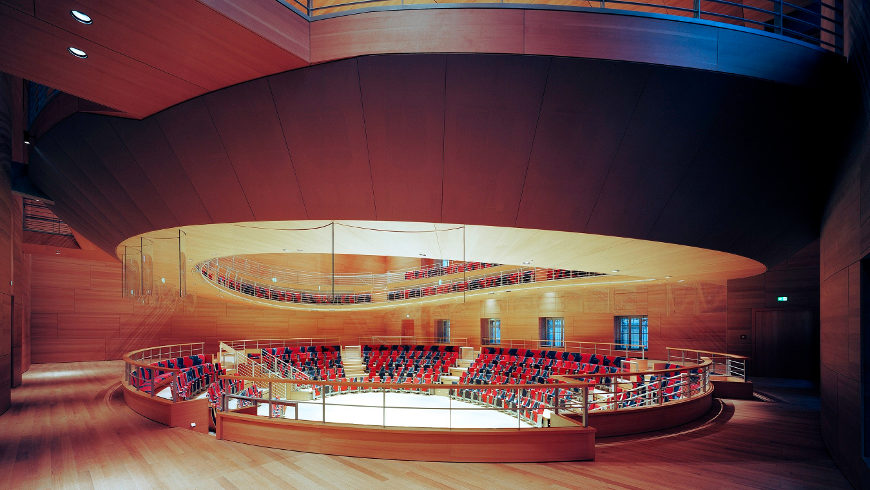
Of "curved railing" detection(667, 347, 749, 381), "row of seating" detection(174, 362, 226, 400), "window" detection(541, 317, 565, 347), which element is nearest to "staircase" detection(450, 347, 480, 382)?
"window" detection(541, 317, 565, 347)

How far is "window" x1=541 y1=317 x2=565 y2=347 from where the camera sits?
15859 millimetres

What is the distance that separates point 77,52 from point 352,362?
536 inches

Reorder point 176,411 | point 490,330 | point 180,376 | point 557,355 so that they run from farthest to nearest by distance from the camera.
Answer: point 490,330 < point 557,355 < point 180,376 < point 176,411

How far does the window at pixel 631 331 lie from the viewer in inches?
542

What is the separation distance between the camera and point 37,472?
435cm

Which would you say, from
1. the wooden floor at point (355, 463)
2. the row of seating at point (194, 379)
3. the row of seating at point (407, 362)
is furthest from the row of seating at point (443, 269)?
the wooden floor at point (355, 463)

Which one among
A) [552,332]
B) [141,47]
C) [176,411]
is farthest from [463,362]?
[141,47]

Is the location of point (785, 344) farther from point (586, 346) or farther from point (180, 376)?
point (180, 376)

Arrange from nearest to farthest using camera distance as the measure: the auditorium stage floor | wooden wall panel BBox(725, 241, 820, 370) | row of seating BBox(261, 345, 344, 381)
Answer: the auditorium stage floor < wooden wall panel BBox(725, 241, 820, 370) < row of seating BBox(261, 345, 344, 381)

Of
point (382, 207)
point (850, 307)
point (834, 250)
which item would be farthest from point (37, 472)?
point (834, 250)

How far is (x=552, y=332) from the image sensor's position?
1627 cm

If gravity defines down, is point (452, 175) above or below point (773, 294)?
above

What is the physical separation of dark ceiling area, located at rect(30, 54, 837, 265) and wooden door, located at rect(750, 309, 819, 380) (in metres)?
6.66

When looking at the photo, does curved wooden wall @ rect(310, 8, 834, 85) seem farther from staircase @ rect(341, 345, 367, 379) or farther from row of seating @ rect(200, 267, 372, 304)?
staircase @ rect(341, 345, 367, 379)
